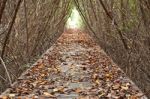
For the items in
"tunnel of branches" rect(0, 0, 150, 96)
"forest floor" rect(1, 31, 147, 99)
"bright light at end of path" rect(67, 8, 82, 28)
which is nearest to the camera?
"forest floor" rect(1, 31, 147, 99)

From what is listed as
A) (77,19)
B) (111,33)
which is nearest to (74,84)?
(111,33)

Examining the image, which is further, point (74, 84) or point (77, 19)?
point (77, 19)

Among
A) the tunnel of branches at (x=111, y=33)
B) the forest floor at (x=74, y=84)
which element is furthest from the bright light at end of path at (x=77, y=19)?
the forest floor at (x=74, y=84)

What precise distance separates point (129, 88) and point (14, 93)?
186cm

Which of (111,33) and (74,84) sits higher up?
(111,33)

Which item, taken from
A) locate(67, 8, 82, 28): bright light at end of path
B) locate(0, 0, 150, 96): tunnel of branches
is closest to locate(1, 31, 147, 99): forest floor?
locate(0, 0, 150, 96): tunnel of branches

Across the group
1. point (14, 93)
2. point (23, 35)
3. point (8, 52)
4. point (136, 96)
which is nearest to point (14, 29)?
point (8, 52)

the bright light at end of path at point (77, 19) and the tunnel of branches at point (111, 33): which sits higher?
the bright light at end of path at point (77, 19)

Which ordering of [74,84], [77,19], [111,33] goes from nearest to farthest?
[74,84]
[111,33]
[77,19]

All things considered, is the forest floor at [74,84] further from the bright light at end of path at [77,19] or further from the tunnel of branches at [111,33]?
the bright light at end of path at [77,19]

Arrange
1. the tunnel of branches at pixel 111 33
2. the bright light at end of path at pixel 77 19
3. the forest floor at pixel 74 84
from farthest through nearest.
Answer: the bright light at end of path at pixel 77 19 < the tunnel of branches at pixel 111 33 < the forest floor at pixel 74 84

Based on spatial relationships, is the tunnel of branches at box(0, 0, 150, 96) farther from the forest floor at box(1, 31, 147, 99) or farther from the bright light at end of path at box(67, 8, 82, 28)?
the bright light at end of path at box(67, 8, 82, 28)

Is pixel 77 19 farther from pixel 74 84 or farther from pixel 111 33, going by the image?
pixel 74 84

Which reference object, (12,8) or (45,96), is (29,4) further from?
(45,96)
